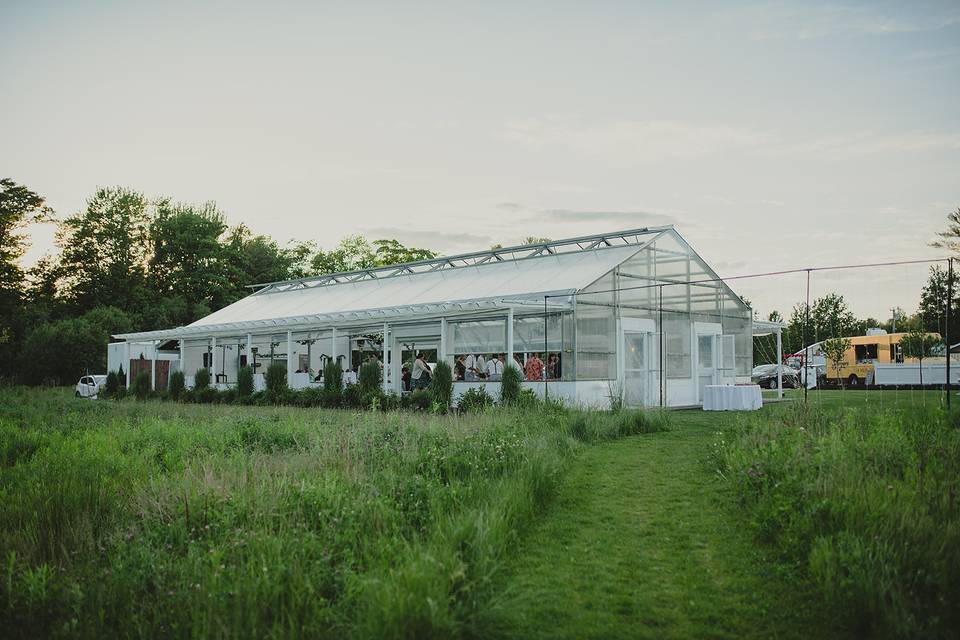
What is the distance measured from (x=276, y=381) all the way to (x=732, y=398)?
1436 centimetres

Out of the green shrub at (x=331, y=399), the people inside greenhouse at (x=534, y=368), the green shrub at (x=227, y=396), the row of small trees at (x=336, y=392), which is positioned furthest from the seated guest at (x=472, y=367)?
the green shrub at (x=227, y=396)

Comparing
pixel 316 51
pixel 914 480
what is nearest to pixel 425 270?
pixel 316 51

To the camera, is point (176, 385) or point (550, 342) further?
point (176, 385)

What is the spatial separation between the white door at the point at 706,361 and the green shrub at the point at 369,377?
9.38 metres

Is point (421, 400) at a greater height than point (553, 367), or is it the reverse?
point (553, 367)

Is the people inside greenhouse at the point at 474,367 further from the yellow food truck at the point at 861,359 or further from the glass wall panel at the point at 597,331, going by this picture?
the yellow food truck at the point at 861,359

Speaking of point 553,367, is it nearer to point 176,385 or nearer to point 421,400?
point 421,400

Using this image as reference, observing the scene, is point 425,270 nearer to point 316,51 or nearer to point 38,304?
point 316,51

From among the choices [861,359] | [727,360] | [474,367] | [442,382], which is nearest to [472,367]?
[474,367]

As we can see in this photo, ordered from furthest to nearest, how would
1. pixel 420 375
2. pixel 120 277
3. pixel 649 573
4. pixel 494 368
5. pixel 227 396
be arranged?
pixel 120 277, pixel 227 396, pixel 420 375, pixel 494 368, pixel 649 573

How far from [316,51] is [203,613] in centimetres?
1498

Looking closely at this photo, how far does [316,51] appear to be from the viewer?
1708 centimetres

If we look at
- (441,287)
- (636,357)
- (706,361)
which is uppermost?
(441,287)

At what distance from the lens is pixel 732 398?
18.0 metres
